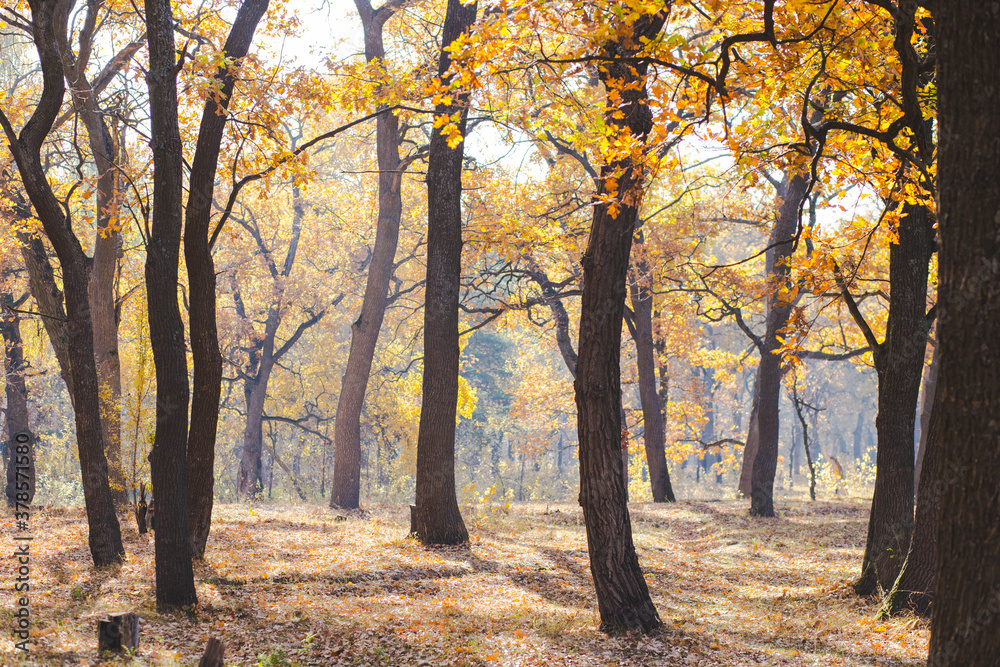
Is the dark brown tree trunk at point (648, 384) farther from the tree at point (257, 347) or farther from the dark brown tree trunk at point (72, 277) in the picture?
the dark brown tree trunk at point (72, 277)

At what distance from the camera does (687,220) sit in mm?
16328

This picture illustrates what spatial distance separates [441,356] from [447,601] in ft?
13.1

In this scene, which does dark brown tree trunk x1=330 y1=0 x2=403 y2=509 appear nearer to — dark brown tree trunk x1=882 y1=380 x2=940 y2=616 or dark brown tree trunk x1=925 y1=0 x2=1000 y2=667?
dark brown tree trunk x1=882 y1=380 x2=940 y2=616

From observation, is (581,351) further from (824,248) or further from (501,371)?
(501,371)

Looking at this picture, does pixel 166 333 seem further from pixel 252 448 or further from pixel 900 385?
pixel 252 448

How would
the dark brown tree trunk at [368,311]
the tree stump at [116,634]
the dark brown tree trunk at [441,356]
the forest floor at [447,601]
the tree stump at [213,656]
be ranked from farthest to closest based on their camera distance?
the dark brown tree trunk at [368,311], the dark brown tree trunk at [441,356], the forest floor at [447,601], the tree stump at [116,634], the tree stump at [213,656]

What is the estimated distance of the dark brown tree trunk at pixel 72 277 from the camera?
6898mm

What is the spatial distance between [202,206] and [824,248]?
258 inches

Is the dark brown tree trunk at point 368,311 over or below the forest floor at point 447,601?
over

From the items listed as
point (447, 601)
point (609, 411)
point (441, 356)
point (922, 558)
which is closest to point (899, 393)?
point (922, 558)

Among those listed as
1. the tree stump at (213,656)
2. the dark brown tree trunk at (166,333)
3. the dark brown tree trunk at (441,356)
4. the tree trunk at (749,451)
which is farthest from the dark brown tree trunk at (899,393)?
the tree trunk at (749,451)

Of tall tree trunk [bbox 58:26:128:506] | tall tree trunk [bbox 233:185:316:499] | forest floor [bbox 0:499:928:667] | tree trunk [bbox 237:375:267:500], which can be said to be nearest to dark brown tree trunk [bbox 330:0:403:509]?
forest floor [bbox 0:499:928:667]

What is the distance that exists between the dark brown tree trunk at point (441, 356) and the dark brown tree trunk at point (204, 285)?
10.6ft

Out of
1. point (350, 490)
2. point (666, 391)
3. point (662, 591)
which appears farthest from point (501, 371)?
point (662, 591)
